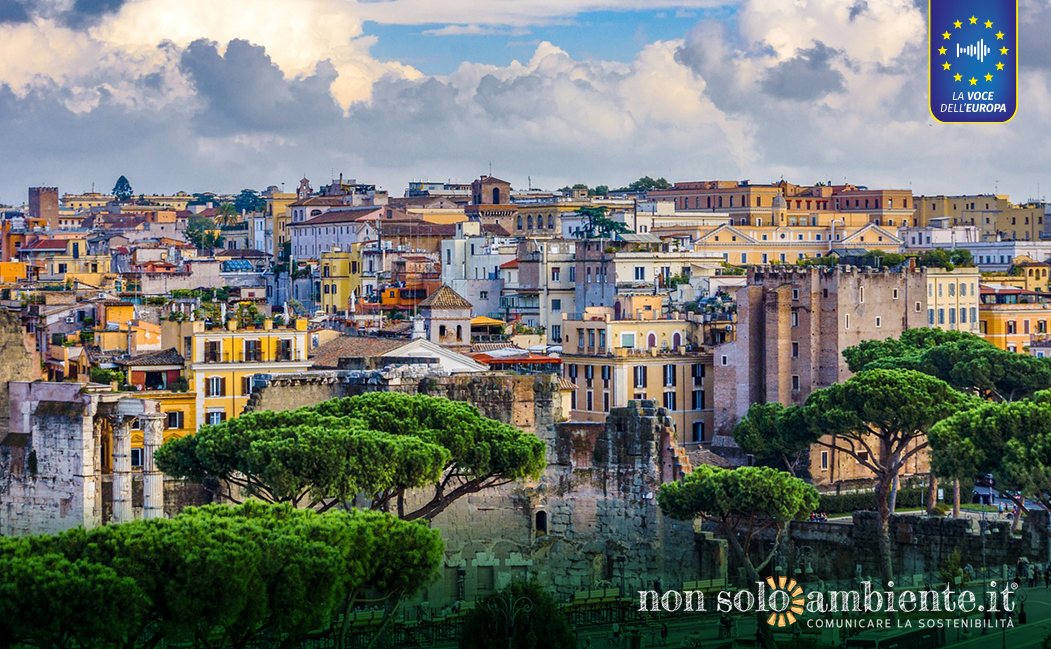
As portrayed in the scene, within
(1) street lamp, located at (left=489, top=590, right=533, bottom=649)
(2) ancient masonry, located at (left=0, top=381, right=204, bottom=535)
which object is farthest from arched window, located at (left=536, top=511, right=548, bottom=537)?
(1) street lamp, located at (left=489, top=590, right=533, bottom=649)

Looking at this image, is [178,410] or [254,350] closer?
[178,410]

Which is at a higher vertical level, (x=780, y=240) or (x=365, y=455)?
(x=780, y=240)

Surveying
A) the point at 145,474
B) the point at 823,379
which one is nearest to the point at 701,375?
the point at 823,379

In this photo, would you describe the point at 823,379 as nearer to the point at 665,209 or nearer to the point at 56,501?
the point at 56,501

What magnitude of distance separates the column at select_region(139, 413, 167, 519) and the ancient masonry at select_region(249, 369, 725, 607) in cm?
662

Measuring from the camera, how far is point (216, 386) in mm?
65438

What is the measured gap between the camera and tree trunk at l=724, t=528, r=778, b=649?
4409 centimetres

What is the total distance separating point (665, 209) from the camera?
160m

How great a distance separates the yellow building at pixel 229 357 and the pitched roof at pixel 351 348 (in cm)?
109

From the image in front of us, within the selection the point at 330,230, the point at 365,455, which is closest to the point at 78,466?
the point at 365,455

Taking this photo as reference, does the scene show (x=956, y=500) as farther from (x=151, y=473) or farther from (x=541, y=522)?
(x=151, y=473)

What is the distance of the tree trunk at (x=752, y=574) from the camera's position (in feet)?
145

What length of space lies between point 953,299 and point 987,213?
82.6 meters

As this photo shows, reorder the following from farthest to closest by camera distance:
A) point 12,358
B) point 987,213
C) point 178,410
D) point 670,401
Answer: point 987,213
point 670,401
point 178,410
point 12,358
